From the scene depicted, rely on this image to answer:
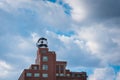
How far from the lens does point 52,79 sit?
197875mm

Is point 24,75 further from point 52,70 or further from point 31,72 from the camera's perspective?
point 52,70

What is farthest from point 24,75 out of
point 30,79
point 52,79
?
point 52,79

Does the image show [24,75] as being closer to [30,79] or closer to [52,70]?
[30,79]

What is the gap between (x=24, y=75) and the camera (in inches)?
7628

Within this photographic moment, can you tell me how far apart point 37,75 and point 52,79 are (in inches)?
369

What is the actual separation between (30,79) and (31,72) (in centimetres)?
412

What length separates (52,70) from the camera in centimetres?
19912

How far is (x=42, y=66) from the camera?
19938cm

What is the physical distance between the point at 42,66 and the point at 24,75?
12231 mm

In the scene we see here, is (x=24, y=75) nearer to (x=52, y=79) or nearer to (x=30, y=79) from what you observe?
(x=30, y=79)

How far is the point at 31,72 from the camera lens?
194500 mm

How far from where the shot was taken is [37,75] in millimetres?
194625

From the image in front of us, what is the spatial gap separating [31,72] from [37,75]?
3784 mm

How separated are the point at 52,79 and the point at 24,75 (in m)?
16.4
